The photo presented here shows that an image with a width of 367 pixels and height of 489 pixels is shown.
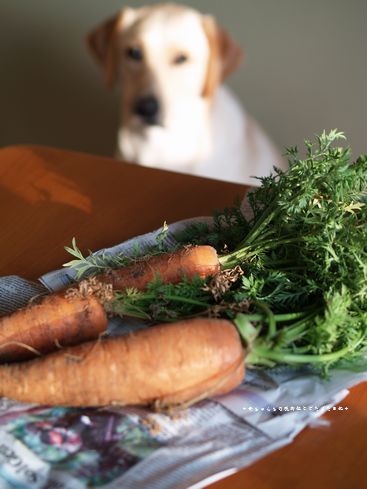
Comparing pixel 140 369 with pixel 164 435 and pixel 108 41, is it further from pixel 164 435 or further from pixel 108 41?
pixel 108 41

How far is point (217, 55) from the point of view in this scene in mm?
2125

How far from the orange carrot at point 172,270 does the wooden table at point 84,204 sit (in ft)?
0.57

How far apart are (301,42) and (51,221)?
1.58m

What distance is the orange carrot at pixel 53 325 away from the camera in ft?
2.85

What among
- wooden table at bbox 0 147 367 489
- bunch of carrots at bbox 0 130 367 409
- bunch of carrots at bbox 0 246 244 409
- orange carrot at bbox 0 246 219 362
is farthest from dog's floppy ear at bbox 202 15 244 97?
bunch of carrots at bbox 0 246 244 409

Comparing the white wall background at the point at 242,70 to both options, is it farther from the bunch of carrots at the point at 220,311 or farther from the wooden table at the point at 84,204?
the bunch of carrots at the point at 220,311

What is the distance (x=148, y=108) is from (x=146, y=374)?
1427 mm

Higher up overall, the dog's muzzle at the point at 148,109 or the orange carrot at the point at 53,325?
the dog's muzzle at the point at 148,109

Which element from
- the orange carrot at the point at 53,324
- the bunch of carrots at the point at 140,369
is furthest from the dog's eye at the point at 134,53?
the bunch of carrots at the point at 140,369

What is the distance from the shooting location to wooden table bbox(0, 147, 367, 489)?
108 centimetres

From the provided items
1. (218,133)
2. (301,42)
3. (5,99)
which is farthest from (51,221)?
(5,99)

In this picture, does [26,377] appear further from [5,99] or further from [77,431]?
[5,99]

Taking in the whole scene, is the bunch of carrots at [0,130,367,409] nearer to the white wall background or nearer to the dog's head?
the dog's head

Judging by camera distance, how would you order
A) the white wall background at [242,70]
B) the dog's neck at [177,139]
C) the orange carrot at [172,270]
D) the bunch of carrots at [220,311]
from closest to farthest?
the bunch of carrots at [220,311] → the orange carrot at [172,270] → the dog's neck at [177,139] → the white wall background at [242,70]
